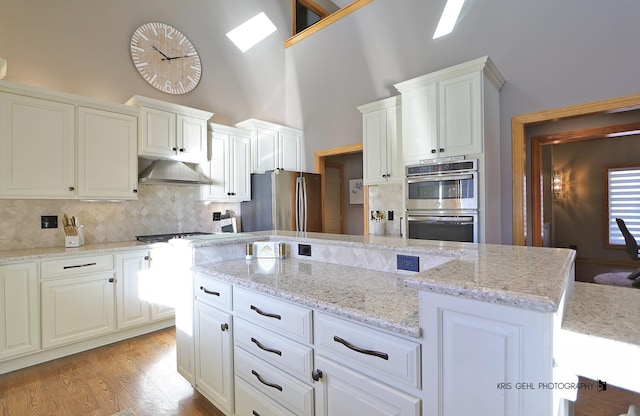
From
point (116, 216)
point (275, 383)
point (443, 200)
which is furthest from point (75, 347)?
point (443, 200)

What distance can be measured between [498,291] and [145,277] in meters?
3.23

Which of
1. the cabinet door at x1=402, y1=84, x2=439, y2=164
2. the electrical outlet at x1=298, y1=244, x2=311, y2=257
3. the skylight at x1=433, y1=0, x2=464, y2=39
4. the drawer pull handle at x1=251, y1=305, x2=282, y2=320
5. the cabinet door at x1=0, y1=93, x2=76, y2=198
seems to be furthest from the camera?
the skylight at x1=433, y1=0, x2=464, y2=39

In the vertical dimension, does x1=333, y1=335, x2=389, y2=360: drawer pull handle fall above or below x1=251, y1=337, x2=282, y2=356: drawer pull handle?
above

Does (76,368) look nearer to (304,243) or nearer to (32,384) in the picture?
(32,384)

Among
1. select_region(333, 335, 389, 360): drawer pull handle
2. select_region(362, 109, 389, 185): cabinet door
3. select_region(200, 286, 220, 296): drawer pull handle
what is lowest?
select_region(333, 335, 389, 360): drawer pull handle

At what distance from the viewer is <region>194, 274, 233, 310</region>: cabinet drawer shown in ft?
5.59

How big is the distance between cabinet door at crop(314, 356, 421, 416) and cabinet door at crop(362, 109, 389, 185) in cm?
283

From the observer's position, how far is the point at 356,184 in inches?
236

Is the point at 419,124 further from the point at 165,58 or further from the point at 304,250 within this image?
the point at 165,58

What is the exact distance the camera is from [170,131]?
3.51 m

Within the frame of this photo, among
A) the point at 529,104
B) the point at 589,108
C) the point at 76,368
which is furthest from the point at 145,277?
the point at 589,108

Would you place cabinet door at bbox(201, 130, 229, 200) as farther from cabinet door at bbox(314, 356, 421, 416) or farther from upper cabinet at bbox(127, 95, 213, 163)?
cabinet door at bbox(314, 356, 421, 416)

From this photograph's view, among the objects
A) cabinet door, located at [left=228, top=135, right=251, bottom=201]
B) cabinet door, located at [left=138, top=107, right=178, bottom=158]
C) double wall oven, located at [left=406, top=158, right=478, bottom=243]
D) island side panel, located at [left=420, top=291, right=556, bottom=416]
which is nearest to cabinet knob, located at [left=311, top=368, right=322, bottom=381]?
island side panel, located at [left=420, top=291, right=556, bottom=416]

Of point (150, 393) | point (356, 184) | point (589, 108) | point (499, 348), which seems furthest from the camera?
point (356, 184)
